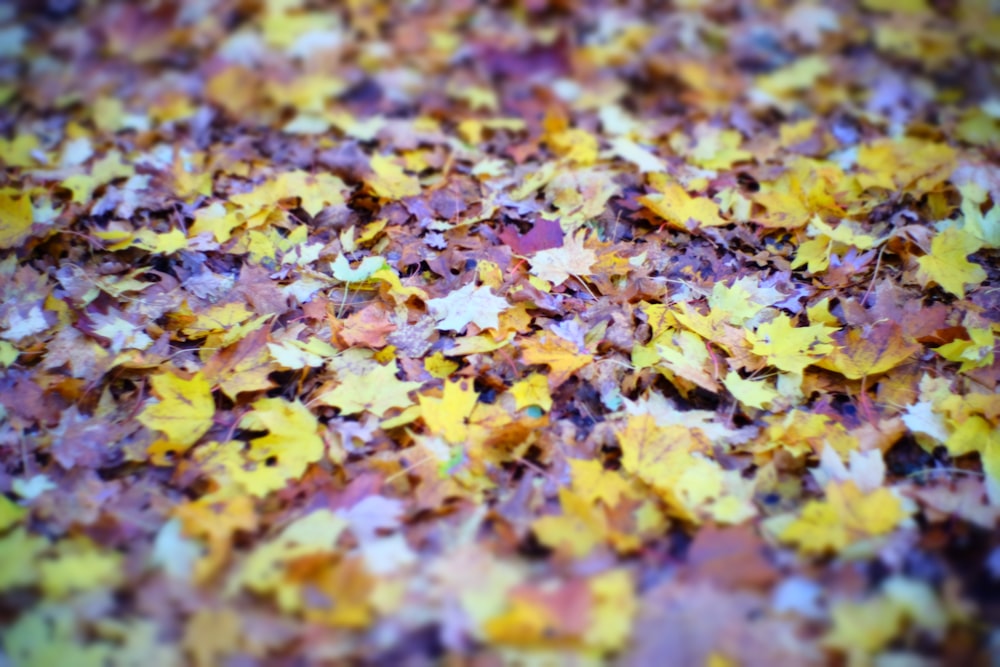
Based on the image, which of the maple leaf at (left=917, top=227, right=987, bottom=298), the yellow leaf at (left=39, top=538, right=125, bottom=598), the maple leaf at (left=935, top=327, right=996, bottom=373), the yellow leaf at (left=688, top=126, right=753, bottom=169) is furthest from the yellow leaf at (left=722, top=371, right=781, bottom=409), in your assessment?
the yellow leaf at (left=39, top=538, right=125, bottom=598)

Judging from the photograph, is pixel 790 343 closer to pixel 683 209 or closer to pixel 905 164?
pixel 683 209

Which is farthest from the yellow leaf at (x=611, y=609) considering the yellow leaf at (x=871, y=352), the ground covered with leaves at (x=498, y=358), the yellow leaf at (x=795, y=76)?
the yellow leaf at (x=795, y=76)

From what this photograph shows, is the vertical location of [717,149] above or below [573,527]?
above

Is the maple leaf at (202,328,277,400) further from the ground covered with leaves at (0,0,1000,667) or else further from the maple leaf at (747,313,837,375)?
the maple leaf at (747,313,837,375)

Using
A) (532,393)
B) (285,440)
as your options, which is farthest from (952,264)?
(285,440)

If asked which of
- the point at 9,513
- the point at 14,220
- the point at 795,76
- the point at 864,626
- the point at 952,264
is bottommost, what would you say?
the point at 9,513

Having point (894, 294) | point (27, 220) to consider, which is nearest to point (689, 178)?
point (894, 294)

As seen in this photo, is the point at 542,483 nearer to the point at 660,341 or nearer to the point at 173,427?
the point at 660,341

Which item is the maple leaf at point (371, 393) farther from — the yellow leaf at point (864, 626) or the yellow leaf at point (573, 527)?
the yellow leaf at point (864, 626)
